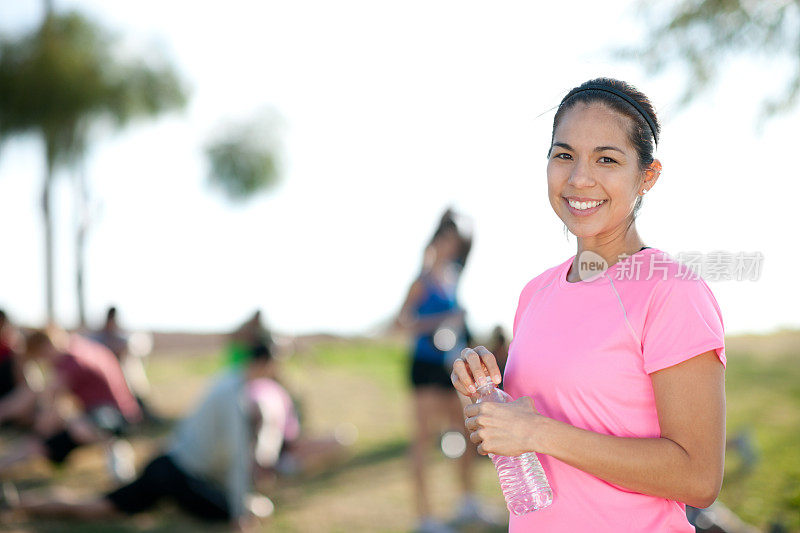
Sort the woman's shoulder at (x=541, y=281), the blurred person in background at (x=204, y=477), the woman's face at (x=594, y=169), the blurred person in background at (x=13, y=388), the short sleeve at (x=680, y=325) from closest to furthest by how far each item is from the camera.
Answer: the short sleeve at (x=680, y=325) < the woman's face at (x=594, y=169) < the woman's shoulder at (x=541, y=281) < the blurred person in background at (x=204, y=477) < the blurred person in background at (x=13, y=388)

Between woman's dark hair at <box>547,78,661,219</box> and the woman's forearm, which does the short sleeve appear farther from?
woman's dark hair at <box>547,78,661,219</box>

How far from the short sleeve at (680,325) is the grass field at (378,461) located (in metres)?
1.30

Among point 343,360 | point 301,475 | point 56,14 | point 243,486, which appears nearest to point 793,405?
point 301,475

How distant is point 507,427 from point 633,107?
73 centimetres

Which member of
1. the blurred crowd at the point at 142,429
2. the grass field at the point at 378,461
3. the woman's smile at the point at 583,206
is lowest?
the grass field at the point at 378,461

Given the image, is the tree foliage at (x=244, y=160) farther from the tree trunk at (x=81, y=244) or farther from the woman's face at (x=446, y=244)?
the woman's face at (x=446, y=244)

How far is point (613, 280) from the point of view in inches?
65.5

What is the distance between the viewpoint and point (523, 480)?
5.63 ft

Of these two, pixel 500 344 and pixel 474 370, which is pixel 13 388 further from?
pixel 474 370

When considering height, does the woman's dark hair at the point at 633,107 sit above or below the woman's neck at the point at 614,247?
above

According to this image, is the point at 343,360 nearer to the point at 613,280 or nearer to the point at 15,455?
the point at 15,455

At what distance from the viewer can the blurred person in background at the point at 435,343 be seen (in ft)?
17.7

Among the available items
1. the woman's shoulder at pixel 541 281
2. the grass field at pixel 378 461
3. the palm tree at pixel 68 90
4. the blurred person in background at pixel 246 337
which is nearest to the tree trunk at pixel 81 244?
the palm tree at pixel 68 90

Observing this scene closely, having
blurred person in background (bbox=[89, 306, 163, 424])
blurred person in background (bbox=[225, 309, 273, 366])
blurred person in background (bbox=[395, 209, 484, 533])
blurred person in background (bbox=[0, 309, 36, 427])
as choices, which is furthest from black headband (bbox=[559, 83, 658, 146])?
blurred person in background (bbox=[89, 306, 163, 424])
